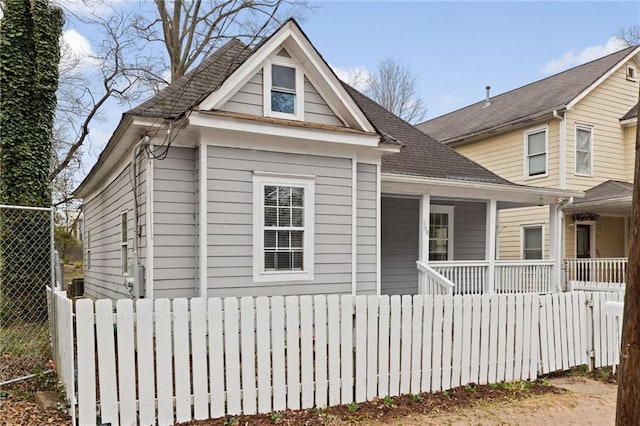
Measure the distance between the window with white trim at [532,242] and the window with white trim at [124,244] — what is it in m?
12.7

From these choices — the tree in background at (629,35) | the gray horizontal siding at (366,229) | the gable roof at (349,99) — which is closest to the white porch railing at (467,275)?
the gable roof at (349,99)

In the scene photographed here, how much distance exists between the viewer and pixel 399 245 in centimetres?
1177

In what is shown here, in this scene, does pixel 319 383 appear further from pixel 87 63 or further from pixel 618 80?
pixel 87 63

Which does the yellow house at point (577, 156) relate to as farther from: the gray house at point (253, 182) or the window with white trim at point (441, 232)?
the gray house at point (253, 182)

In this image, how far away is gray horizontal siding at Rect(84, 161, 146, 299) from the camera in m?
8.03

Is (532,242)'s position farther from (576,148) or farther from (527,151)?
(576,148)

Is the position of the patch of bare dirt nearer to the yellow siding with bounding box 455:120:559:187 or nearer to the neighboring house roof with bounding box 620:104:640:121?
the yellow siding with bounding box 455:120:559:187

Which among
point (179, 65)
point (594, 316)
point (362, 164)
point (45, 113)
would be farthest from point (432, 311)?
point (179, 65)

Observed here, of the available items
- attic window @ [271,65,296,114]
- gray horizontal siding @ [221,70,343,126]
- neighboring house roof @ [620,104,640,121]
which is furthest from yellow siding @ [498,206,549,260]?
attic window @ [271,65,296,114]

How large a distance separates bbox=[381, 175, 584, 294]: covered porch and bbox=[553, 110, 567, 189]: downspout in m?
2.99

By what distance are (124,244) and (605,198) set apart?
12760mm

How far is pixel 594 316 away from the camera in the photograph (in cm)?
658

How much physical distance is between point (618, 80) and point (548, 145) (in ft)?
13.0

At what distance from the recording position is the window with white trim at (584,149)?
1498 centimetres
